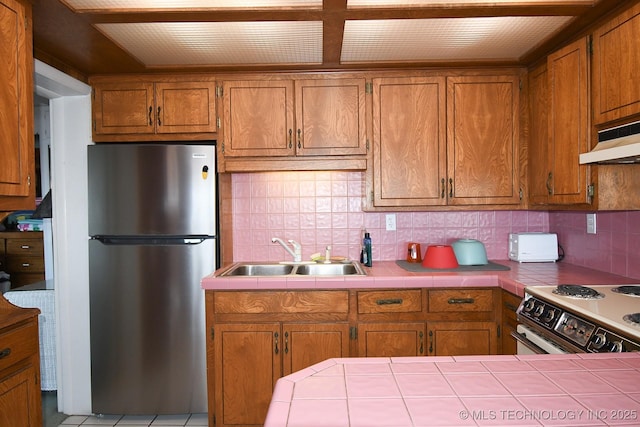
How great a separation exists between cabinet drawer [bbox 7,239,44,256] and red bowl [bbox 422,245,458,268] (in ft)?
12.6

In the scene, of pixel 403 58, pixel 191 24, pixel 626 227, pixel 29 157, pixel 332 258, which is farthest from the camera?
pixel 332 258

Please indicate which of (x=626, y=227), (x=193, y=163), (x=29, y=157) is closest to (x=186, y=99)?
(x=193, y=163)

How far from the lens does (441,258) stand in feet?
8.67

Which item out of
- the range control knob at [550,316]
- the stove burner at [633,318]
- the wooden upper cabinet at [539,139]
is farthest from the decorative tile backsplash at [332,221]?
the stove burner at [633,318]

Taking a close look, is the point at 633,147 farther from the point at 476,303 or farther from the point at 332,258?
the point at 332,258

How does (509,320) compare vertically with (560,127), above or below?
below

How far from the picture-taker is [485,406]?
81cm

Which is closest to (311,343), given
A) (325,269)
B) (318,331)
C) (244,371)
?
(318,331)

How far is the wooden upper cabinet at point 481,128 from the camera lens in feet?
8.78

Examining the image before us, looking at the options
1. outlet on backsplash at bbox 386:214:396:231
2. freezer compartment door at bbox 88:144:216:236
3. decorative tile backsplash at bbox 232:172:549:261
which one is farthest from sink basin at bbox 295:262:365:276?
freezer compartment door at bbox 88:144:216:236

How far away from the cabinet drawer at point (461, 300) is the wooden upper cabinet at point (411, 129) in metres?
0.67

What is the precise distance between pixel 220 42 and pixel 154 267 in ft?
4.47

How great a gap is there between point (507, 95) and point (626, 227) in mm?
1029

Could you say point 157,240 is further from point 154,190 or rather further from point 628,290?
point 628,290
